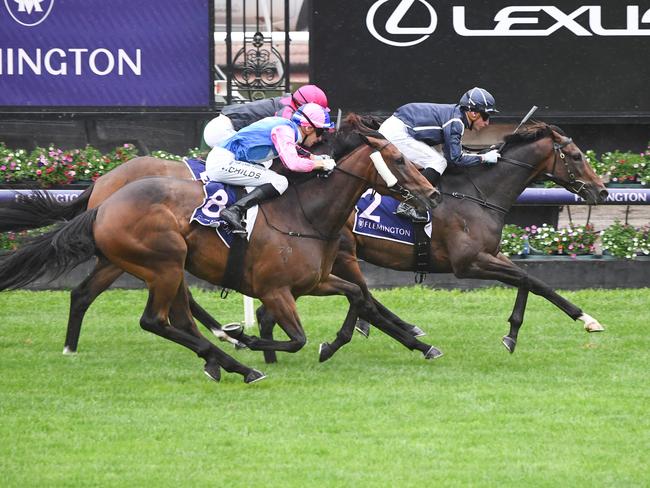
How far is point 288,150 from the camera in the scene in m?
8.88

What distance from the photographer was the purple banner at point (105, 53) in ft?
45.6

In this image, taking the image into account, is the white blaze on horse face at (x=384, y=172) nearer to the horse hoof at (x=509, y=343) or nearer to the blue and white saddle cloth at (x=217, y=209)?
the blue and white saddle cloth at (x=217, y=209)

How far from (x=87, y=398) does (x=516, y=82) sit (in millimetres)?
7060

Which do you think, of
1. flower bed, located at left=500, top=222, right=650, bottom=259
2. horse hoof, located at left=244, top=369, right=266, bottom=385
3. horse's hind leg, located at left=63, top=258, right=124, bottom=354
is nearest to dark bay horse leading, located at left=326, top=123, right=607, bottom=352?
horse hoof, located at left=244, top=369, right=266, bottom=385

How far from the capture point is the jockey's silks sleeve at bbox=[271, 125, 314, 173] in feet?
29.0

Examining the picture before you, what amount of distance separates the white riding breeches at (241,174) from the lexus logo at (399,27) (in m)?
5.14

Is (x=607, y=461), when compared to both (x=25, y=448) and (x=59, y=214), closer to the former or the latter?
(x=25, y=448)

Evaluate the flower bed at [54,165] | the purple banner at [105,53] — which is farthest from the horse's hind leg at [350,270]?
the purple banner at [105,53]

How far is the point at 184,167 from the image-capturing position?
34.0 ft

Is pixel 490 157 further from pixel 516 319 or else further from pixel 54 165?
pixel 54 165

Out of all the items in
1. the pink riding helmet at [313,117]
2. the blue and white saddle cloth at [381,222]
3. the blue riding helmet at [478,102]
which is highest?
the pink riding helmet at [313,117]

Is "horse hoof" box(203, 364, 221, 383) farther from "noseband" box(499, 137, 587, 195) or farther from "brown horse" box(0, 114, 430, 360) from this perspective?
"noseband" box(499, 137, 587, 195)

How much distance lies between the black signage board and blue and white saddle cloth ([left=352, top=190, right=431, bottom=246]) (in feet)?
12.2

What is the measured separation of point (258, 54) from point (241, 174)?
5.03 meters
